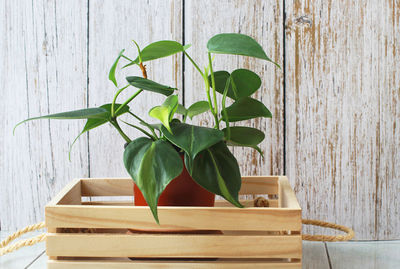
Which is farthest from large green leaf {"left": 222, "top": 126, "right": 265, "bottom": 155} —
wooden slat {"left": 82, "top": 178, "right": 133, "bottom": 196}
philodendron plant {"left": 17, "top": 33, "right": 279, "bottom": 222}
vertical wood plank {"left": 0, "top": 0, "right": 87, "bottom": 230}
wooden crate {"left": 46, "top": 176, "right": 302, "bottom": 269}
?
vertical wood plank {"left": 0, "top": 0, "right": 87, "bottom": 230}

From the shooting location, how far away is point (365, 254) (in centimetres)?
93

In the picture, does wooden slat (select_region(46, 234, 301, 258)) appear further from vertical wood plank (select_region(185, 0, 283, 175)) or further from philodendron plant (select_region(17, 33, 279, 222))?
vertical wood plank (select_region(185, 0, 283, 175))

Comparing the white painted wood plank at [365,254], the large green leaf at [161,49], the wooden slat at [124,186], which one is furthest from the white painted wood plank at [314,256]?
the large green leaf at [161,49]

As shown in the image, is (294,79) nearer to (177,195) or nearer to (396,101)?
(396,101)

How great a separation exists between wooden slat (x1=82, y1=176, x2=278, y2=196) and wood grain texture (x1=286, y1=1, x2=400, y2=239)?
6.4 inches

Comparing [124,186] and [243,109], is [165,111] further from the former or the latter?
[124,186]

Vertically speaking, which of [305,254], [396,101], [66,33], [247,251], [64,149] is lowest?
[305,254]

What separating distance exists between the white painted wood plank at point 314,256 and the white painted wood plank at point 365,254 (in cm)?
2

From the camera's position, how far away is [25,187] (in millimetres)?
1029

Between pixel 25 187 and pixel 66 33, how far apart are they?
383 mm

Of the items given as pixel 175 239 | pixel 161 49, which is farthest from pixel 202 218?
pixel 161 49

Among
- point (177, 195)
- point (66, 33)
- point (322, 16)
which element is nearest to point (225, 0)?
point (322, 16)

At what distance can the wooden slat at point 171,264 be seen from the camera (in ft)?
2.10

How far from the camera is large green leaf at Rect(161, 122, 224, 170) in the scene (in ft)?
1.89
